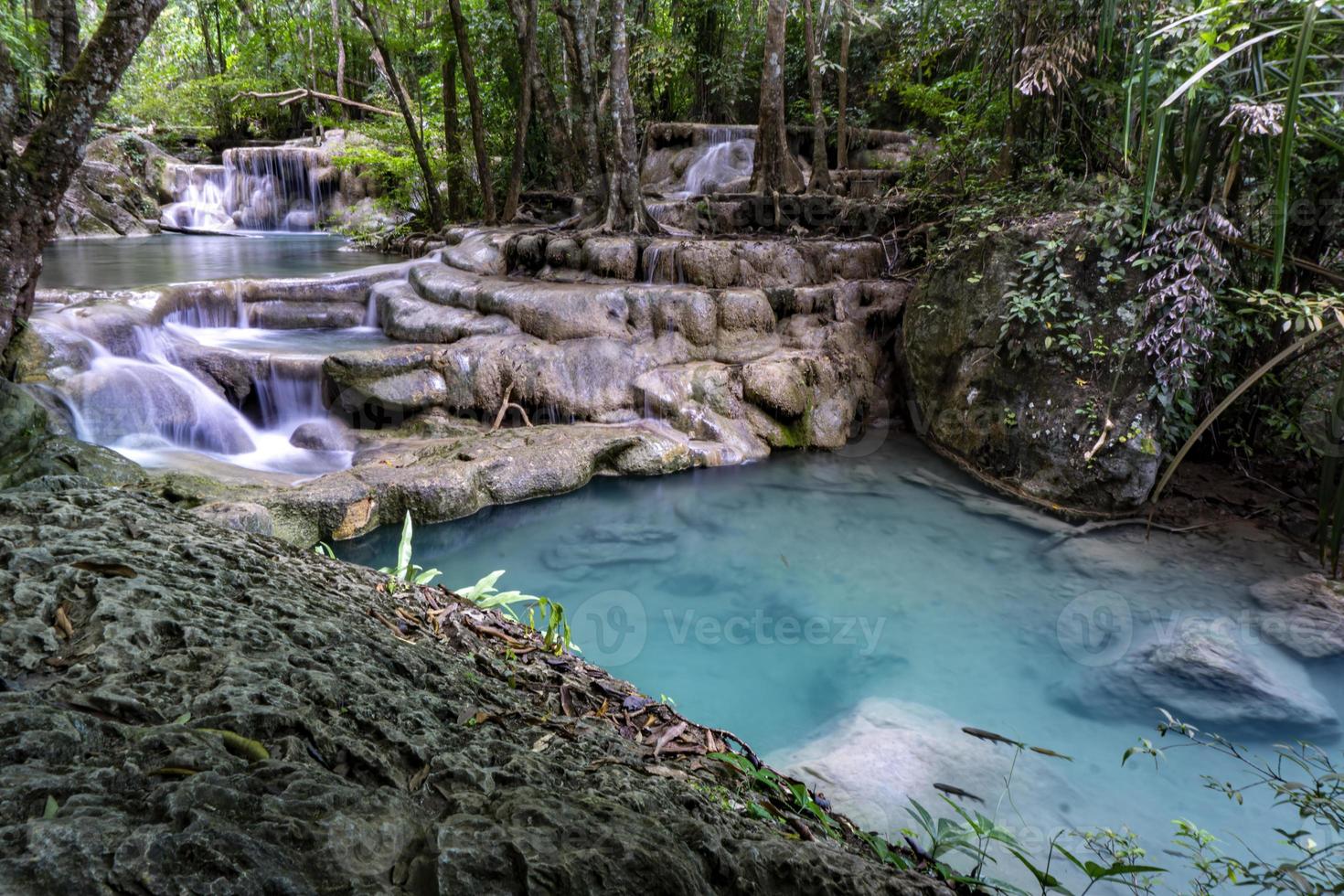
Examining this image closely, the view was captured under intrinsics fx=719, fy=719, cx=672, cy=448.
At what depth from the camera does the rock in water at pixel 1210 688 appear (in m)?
3.62

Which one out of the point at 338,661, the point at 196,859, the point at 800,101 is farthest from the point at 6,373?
the point at 800,101

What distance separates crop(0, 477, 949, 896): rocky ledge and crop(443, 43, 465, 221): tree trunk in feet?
39.2

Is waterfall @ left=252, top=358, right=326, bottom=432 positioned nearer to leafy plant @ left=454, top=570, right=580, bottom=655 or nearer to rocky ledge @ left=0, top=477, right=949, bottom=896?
leafy plant @ left=454, top=570, right=580, bottom=655

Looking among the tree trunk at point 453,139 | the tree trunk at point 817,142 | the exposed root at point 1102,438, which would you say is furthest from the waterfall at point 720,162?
the exposed root at point 1102,438

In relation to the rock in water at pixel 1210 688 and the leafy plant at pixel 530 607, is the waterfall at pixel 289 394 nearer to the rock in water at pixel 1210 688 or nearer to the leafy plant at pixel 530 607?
the leafy plant at pixel 530 607

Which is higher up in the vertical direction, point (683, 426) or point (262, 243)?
point (262, 243)

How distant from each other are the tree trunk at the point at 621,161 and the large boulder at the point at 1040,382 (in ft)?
13.4

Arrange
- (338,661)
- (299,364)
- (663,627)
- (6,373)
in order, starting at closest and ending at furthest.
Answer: (338,661) → (663,627) → (6,373) → (299,364)

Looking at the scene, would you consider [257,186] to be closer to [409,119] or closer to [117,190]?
[117,190]

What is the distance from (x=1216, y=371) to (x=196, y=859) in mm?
6672

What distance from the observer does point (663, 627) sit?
4461 millimetres

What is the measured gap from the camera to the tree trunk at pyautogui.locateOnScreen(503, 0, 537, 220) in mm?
10719

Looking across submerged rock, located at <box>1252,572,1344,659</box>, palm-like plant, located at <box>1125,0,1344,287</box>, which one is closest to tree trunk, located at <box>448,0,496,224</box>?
palm-like plant, located at <box>1125,0,1344,287</box>

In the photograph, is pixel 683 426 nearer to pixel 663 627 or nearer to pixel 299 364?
pixel 663 627
